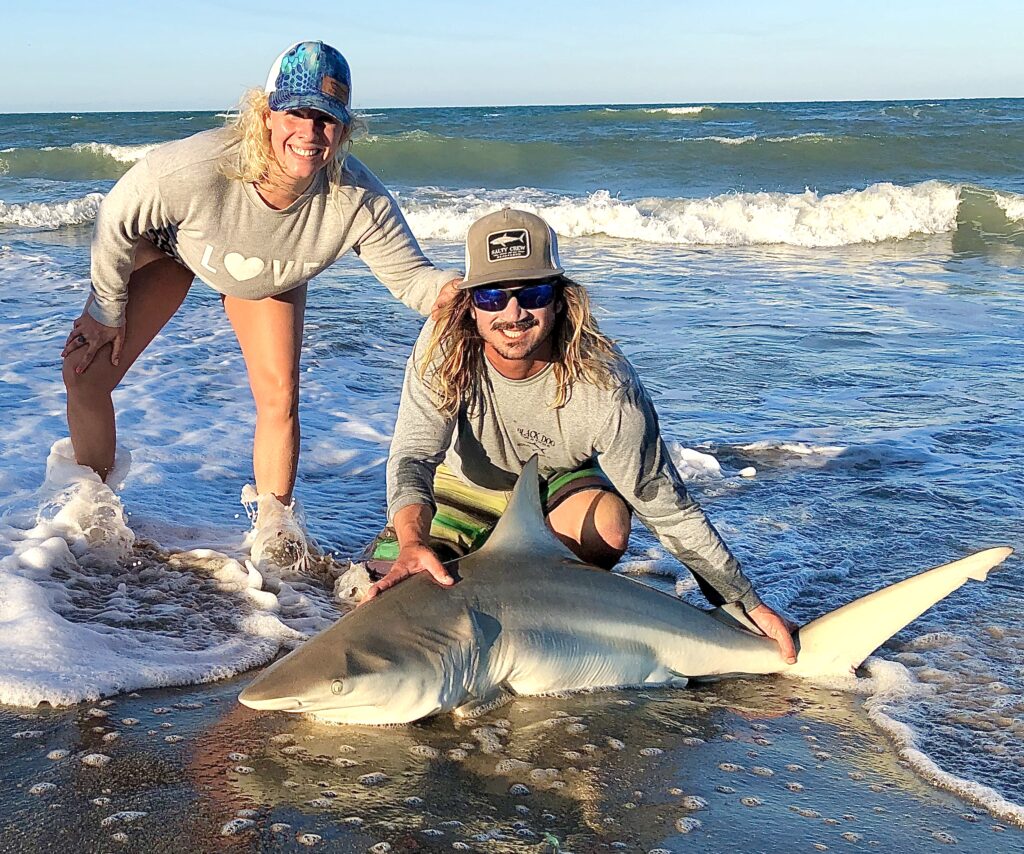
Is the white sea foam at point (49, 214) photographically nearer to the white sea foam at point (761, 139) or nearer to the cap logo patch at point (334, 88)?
the cap logo patch at point (334, 88)

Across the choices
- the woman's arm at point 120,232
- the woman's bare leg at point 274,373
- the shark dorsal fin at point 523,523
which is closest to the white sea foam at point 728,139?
the woman's bare leg at point 274,373

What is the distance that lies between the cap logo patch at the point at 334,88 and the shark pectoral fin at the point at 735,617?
2042 millimetres

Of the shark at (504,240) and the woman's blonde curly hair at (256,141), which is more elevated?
the woman's blonde curly hair at (256,141)

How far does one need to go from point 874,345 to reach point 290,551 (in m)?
5.77

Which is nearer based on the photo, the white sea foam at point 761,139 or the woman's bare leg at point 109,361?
the woman's bare leg at point 109,361

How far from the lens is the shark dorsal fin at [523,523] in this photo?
10.6 ft

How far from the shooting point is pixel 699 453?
6.09 meters

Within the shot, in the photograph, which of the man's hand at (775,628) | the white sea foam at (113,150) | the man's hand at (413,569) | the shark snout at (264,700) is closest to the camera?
the shark snout at (264,700)

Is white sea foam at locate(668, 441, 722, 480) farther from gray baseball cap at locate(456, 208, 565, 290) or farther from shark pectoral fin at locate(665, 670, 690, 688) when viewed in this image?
gray baseball cap at locate(456, 208, 565, 290)

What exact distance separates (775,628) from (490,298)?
133cm

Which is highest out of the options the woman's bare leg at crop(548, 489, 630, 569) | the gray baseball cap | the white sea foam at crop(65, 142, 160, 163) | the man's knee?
the white sea foam at crop(65, 142, 160, 163)

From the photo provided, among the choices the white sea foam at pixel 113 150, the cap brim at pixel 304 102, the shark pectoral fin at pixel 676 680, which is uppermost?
the white sea foam at pixel 113 150

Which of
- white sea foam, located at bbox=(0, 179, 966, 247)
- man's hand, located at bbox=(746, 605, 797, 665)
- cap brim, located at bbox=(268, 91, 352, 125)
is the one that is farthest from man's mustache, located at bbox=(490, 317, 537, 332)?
white sea foam, located at bbox=(0, 179, 966, 247)

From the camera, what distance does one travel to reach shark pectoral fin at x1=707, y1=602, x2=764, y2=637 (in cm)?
354
